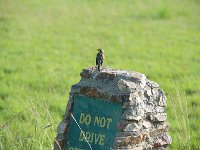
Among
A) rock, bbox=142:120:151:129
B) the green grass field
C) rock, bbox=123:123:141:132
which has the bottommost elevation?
rock, bbox=123:123:141:132

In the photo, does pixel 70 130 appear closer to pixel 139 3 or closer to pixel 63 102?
pixel 63 102

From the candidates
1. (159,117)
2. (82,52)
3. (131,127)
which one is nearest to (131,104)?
(131,127)

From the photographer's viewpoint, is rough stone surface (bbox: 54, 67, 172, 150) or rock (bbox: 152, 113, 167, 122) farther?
rock (bbox: 152, 113, 167, 122)

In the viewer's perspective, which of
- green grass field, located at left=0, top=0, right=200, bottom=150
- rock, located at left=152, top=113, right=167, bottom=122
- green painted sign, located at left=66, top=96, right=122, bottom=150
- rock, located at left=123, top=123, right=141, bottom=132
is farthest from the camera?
green grass field, located at left=0, top=0, right=200, bottom=150

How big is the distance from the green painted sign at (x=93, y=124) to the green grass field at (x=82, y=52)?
74cm

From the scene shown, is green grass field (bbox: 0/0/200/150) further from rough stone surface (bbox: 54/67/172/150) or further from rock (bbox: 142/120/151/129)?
rock (bbox: 142/120/151/129)

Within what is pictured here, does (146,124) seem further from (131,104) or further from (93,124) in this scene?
(93,124)

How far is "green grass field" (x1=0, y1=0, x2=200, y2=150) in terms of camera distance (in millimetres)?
7535

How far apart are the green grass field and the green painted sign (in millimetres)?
740

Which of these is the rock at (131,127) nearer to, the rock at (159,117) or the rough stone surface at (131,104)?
the rough stone surface at (131,104)

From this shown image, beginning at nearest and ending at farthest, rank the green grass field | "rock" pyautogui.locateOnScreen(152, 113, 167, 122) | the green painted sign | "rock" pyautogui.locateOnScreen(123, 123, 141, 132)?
"rock" pyautogui.locateOnScreen(123, 123, 141, 132), the green painted sign, "rock" pyautogui.locateOnScreen(152, 113, 167, 122), the green grass field

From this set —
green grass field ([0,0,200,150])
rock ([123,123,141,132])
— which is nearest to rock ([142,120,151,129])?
rock ([123,123,141,132])

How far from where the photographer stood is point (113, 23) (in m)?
16.9

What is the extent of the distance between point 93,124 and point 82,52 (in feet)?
27.1
